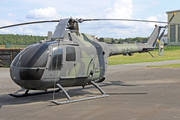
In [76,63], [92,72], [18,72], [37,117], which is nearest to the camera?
[37,117]

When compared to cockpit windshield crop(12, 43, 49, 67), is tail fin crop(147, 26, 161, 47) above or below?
above

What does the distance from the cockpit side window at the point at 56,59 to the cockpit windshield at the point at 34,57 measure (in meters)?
0.29

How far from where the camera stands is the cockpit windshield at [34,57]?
7914mm

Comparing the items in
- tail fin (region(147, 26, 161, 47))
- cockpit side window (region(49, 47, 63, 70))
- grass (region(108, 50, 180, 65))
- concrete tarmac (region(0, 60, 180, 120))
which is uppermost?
tail fin (region(147, 26, 161, 47))

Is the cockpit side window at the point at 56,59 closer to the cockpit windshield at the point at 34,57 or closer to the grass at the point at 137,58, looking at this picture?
the cockpit windshield at the point at 34,57

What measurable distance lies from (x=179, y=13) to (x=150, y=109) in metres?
56.9

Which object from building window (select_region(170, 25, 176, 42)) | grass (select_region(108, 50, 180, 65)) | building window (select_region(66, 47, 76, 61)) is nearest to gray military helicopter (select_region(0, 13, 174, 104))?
building window (select_region(66, 47, 76, 61))

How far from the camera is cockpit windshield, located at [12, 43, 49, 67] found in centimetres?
791

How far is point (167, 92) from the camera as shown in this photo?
1043 centimetres

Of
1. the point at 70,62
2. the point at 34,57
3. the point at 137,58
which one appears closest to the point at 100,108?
the point at 70,62

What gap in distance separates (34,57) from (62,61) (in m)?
1.14

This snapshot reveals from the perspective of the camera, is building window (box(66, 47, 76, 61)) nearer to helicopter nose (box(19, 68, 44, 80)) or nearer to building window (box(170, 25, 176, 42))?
helicopter nose (box(19, 68, 44, 80))

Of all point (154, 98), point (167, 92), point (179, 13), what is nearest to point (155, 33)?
point (167, 92)

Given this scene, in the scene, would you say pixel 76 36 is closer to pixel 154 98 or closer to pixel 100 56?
pixel 100 56
